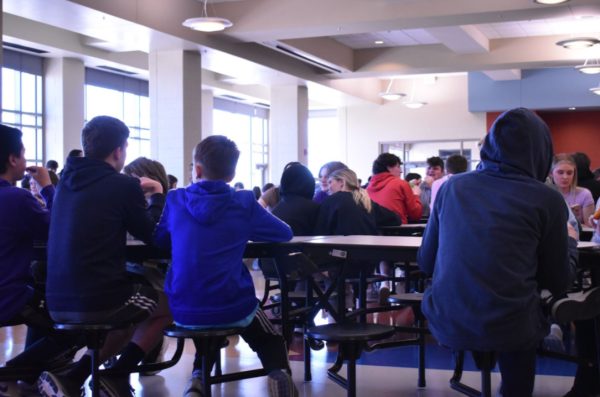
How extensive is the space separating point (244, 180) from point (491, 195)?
1808cm

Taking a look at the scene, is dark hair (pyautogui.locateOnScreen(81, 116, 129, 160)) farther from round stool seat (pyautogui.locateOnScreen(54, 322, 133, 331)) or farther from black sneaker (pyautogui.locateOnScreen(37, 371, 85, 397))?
black sneaker (pyautogui.locateOnScreen(37, 371, 85, 397))

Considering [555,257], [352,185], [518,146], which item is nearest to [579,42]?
[352,185]

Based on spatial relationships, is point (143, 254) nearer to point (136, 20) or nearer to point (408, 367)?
point (408, 367)

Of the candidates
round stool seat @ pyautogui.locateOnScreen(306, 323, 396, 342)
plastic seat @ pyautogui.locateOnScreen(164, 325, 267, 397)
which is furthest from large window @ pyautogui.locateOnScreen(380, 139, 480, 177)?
plastic seat @ pyautogui.locateOnScreen(164, 325, 267, 397)

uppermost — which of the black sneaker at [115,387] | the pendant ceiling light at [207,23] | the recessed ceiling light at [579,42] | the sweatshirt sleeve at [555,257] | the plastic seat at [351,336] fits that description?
the recessed ceiling light at [579,42]

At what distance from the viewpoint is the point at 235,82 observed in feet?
56.9

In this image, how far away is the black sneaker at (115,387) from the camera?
324 cm

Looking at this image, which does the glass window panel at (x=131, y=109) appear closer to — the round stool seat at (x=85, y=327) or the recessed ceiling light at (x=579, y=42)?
Answer: the recessed ceiling light at (x=579, y=42)

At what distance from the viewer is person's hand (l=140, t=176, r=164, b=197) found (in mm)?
3717

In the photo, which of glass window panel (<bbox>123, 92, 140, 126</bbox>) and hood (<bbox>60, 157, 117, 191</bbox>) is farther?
glass window panel (<bbox>123, 92, 140, 126</bbox>)

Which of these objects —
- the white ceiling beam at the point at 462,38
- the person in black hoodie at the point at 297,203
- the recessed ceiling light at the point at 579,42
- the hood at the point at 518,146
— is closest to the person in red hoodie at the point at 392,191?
the person in black hoodie at the point at 297,203

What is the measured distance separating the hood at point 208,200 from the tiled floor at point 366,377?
117cm

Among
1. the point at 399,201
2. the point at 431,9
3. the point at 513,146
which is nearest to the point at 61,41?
the point at 431,9

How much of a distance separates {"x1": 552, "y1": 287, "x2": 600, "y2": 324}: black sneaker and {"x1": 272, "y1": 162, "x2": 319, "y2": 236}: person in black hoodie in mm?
2344
